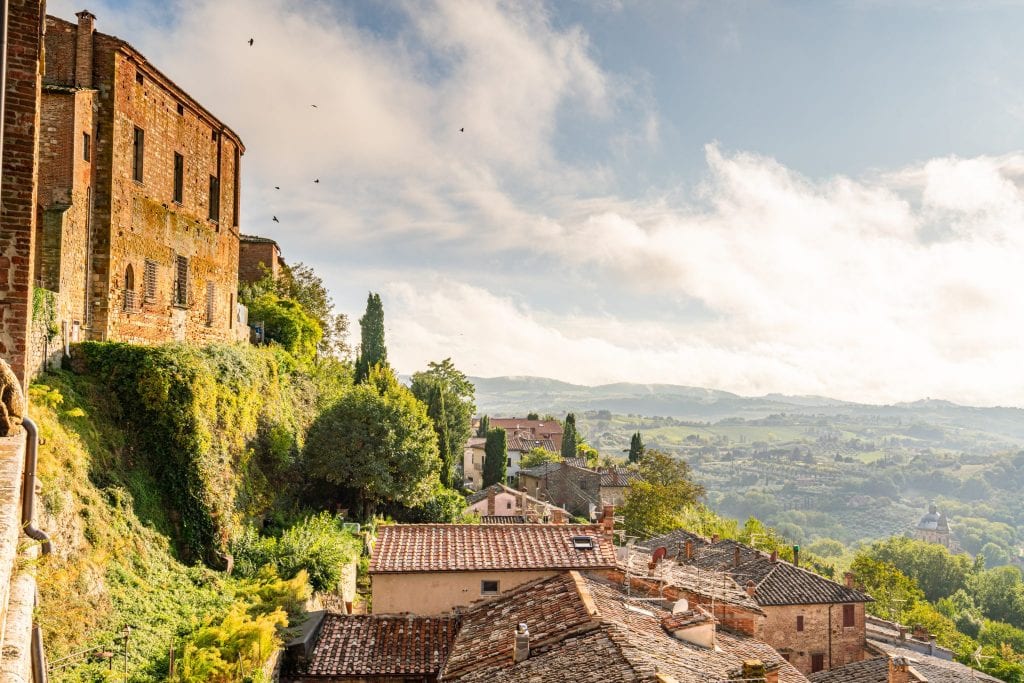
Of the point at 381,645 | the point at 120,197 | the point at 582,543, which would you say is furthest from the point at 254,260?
the point at 381,645

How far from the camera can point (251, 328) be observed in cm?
2998

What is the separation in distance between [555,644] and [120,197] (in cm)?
1643

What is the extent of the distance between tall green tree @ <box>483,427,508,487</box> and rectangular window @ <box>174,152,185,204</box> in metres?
36.9

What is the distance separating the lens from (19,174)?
5.91 meters

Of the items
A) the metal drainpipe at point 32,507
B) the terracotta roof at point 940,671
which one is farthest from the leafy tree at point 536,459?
the metal drainpipe at point 32,507

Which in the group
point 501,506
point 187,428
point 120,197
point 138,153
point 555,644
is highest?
point 138,153

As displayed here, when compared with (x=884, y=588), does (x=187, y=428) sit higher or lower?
higher

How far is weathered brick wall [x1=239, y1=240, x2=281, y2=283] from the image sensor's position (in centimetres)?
3797

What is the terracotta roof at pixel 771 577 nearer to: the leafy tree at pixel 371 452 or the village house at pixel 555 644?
the leafy tree at pixel 371 452

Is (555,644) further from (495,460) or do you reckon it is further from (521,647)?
(495,460)

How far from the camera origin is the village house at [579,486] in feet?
185

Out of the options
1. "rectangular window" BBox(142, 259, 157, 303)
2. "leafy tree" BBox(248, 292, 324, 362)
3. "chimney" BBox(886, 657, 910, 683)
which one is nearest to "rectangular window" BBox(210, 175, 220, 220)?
"rectangular window" BBox(142, 259, 157, 303)

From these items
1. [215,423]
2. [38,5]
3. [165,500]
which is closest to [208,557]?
[165,500]

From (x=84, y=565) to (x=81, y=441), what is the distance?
10.3 ft
